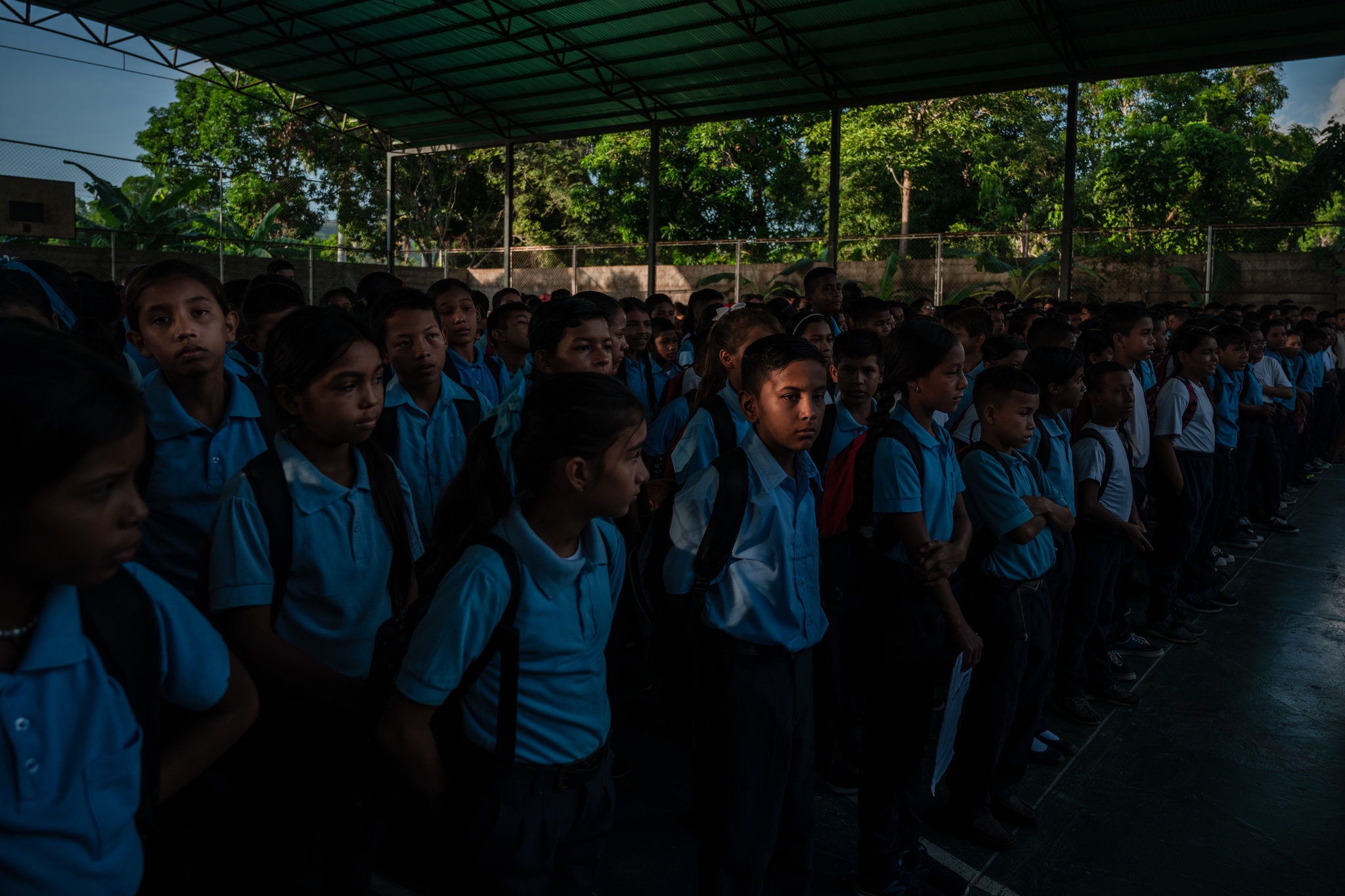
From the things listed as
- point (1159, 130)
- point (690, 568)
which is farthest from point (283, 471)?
point (1159, 130)

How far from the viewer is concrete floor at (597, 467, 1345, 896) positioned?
2.63 metres

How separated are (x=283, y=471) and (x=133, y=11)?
49.6 ft

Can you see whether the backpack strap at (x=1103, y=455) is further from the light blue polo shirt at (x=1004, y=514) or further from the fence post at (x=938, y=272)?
the fence post at (x=938, y=272)

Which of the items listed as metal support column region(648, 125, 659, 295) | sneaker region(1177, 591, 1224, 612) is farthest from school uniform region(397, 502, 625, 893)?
metal support column region(648, 125, 659, 295)

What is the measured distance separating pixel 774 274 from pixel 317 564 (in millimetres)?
15969

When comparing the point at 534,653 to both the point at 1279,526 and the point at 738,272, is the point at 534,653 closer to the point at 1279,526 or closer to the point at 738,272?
the point at 1279,526

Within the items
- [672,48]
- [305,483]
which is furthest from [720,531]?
[672,48]

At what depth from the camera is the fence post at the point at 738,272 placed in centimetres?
1688

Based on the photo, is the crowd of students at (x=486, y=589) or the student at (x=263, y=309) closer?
the crowd of students at (x=486, y=589)

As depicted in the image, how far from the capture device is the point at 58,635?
1036 mm

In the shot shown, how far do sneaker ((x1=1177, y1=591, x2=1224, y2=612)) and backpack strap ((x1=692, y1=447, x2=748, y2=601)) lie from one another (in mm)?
4072

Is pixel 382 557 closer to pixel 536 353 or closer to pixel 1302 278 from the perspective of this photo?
pixel 536 353

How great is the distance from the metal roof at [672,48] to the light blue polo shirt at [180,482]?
10.3 m

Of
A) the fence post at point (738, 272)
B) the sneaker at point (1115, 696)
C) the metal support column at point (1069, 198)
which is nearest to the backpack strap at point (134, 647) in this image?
the sneaker at point (1115, 696)
